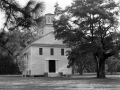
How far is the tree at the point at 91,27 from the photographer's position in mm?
29828

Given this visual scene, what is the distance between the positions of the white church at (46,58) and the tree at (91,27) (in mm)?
7455

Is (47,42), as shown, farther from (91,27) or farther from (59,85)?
(59,85)

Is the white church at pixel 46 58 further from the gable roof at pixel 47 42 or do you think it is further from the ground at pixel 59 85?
the ground at pixel 59 85

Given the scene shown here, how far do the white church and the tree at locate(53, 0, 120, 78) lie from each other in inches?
293

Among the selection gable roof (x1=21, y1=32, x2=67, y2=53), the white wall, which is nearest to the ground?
the white wall

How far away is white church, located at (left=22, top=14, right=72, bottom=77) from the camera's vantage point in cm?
3847

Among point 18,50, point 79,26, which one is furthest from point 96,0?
point 18,50

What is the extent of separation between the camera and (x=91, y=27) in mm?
31031

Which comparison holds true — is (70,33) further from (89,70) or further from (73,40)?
(89,70)

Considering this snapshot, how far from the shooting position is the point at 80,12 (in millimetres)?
29828

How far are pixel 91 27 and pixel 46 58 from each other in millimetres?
11288

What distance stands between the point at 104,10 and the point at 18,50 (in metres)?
23.1

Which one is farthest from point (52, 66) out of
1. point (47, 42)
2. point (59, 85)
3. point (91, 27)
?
point (59, 85)

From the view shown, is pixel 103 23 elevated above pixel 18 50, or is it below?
above
